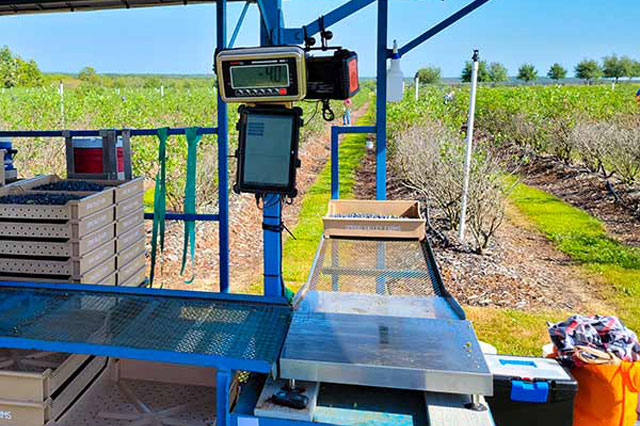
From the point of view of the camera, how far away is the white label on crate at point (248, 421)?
2.00 m

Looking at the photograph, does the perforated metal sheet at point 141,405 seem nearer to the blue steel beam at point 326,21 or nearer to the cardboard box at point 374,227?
the cardboard box at point 374,227

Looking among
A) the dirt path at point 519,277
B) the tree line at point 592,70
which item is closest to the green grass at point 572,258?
the dirt path at point 519,277

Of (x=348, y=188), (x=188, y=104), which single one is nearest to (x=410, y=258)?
(x=348, y=188)

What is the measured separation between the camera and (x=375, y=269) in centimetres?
353

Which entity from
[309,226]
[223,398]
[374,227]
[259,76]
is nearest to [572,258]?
[309,226]

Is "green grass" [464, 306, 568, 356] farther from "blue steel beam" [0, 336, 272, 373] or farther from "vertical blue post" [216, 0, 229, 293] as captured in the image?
"blue steel beam" [0, 336, 272, 373]

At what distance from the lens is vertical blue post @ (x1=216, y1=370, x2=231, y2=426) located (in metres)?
2.08

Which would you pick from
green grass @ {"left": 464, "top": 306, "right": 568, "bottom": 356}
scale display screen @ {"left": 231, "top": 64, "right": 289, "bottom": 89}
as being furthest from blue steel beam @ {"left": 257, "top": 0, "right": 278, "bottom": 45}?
green grass @ {"left": 464, "top": 306, "right": 568, "bottom": 356}

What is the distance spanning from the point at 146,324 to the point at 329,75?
1.45 metres

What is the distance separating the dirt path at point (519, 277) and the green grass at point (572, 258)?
0.21 m

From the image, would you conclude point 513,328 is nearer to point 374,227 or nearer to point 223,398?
point 374,227

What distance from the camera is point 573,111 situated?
15695 mm

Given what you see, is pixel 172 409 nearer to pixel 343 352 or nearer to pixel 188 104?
pixel 343 352

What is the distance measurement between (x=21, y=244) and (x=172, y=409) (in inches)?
53.4
